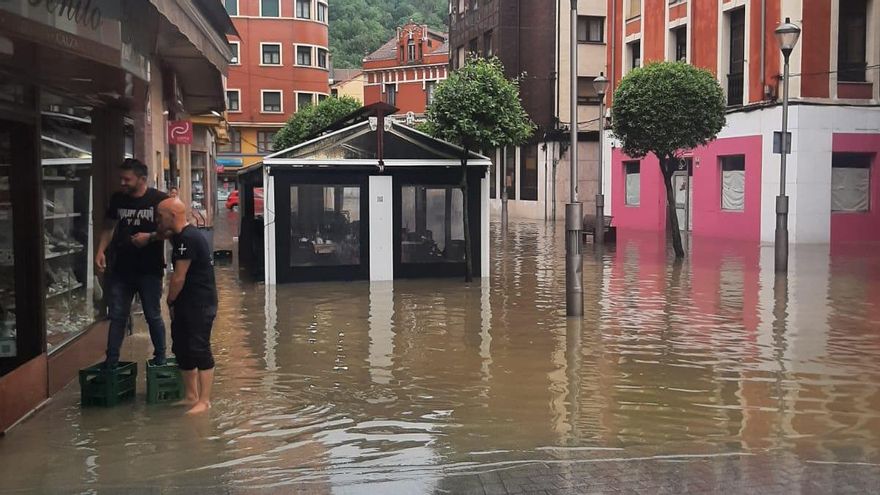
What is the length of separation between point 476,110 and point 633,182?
796 inches

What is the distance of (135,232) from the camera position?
7590mm

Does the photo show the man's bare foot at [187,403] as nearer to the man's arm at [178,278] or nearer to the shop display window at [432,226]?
the man's arm at [178,278]

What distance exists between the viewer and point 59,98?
8094 mm

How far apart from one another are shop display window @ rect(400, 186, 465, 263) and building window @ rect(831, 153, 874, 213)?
45.7 ft

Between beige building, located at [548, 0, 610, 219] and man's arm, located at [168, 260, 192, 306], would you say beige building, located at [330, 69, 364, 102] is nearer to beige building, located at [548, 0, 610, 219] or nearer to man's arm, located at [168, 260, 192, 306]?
beige building, located at [548, 0, 610, 219]

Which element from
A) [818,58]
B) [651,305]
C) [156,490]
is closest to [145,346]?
[156,490]

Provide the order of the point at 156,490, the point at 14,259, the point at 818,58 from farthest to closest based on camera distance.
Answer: the point at 818,58, the point at 14,259, the point at 156,490

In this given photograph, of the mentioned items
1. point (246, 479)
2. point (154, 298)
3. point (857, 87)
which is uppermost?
point (857, 87)

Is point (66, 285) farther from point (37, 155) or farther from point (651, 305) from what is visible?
point (651, 305)

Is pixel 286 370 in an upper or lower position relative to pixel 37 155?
lower

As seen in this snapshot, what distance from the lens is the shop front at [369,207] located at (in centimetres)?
1537

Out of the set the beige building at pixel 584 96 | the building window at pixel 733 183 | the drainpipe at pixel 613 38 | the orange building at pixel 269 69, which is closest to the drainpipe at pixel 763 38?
the building window at pixel 733 183

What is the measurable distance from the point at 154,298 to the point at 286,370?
149 cm

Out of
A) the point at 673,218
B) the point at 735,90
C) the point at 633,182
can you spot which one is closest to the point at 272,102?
the point at 633,182
